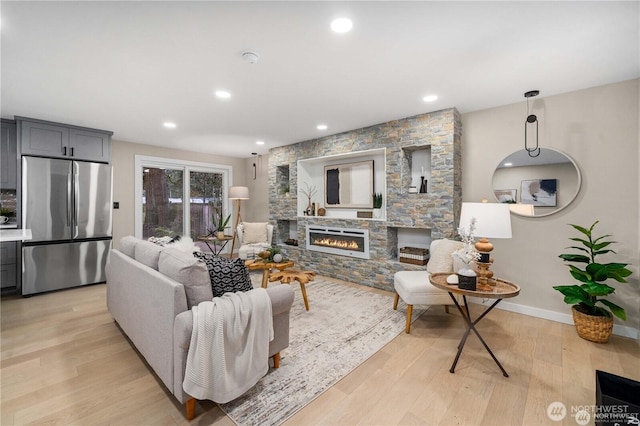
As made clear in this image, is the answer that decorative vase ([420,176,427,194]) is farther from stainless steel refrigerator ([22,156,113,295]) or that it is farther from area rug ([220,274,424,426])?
stainless steel refrigerator ([22,156,113,295])

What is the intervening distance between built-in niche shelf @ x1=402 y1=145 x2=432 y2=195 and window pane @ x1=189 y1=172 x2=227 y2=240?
4462mm

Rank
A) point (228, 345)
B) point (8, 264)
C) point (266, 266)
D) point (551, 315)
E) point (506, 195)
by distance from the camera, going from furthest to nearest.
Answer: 1. point (8, 264)
2. point (266, 266)
3. point (506, 195)
4. point (551, 315)
5. point (228, 345)

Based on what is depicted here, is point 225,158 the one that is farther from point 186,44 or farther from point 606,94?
point 606,94

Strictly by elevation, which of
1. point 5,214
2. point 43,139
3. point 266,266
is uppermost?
point 43,139

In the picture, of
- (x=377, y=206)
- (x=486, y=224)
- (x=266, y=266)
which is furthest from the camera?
(x=377, y=206)

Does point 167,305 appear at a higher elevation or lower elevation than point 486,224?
lower

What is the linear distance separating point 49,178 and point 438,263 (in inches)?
212

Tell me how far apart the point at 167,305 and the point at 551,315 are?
12.7ft

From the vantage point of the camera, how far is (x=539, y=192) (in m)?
3.20

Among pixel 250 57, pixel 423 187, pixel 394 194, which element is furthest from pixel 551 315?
pixel 250 57

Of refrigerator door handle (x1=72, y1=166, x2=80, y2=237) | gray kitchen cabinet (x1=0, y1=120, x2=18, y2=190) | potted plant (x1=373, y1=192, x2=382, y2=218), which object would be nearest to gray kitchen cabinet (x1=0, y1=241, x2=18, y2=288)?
refrigerator door handle (x1=72, y1=166, x2=80, y2=237)

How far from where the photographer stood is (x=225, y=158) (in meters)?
6.78

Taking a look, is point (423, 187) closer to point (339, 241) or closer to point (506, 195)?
point (506, 195)

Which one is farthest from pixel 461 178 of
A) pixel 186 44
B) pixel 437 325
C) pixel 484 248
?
pixel 186 44
